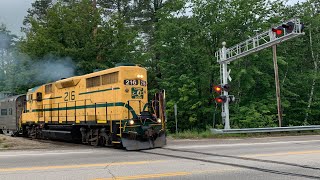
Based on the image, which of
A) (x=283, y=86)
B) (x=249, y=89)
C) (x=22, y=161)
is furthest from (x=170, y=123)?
(x=22, y=161)

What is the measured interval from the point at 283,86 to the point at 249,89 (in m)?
3.34

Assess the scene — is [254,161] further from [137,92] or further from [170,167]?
[137,92]

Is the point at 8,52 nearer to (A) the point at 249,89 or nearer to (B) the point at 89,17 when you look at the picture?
(B) the point at 89,17

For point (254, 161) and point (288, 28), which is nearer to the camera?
point (254, 161)

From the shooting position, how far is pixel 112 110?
15.5 metres

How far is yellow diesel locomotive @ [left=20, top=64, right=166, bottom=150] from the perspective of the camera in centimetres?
1474

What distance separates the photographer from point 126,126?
47.8 feet

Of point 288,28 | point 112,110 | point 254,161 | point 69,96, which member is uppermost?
point 288,28

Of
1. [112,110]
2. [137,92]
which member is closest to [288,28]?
[137,92]

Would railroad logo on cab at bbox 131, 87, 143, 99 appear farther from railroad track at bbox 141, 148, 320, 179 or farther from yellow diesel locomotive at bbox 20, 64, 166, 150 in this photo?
railroad track at bbox 141, 148, 320, 179

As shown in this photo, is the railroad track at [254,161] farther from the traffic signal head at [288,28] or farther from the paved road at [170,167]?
the traffic signal head at [288,28]

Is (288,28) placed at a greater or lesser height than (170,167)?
greater

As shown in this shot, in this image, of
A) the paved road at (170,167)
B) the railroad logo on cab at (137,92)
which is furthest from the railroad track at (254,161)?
the railroad logo on cab at (137,92)

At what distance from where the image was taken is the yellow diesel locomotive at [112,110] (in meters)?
14.7
